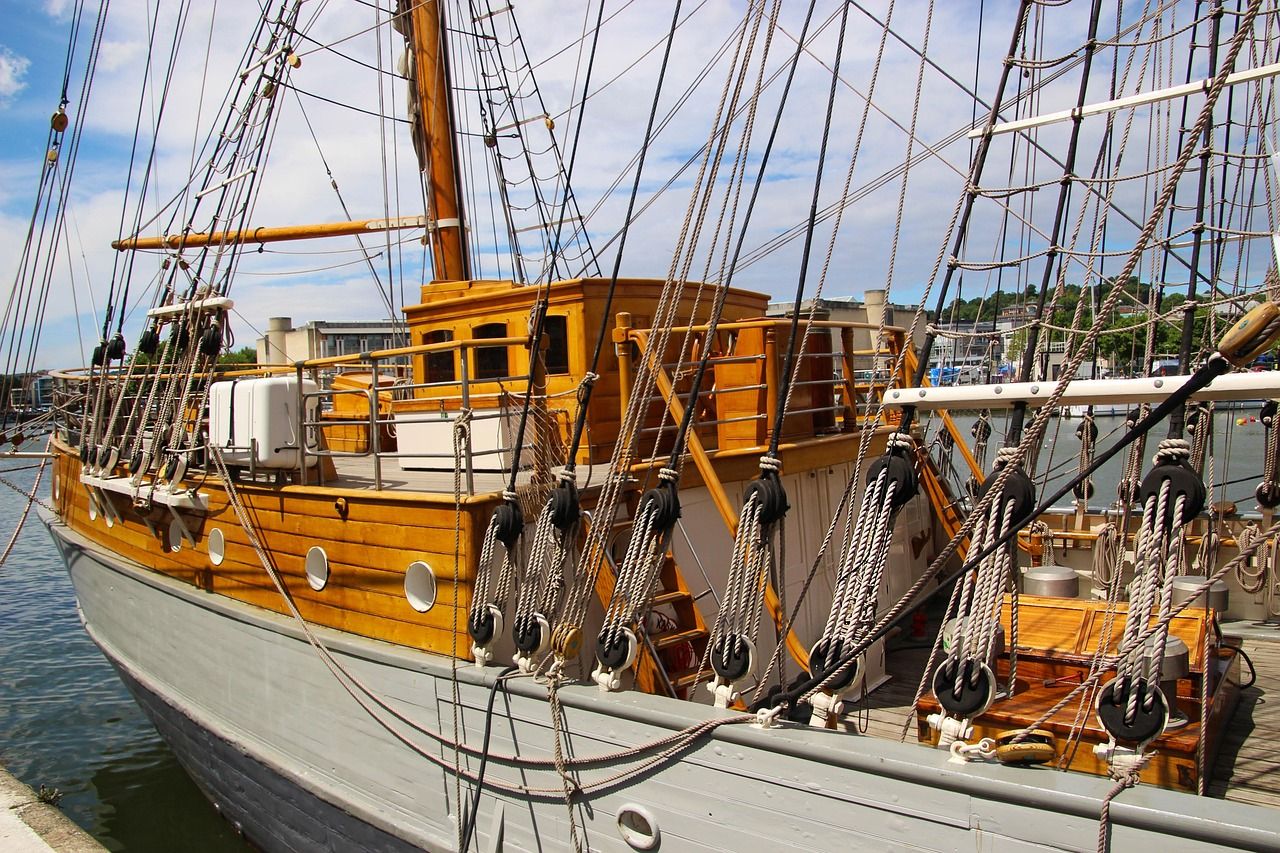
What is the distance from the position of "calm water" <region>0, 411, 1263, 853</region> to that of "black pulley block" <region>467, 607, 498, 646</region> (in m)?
3.96

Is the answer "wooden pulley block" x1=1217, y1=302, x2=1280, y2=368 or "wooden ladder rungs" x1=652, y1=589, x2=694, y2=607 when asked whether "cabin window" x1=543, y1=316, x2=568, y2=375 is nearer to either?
"wooden ladder rungs" x1=652, y1=589, x2=694, y2=607

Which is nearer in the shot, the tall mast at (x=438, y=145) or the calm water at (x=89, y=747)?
the calm water at (x=89, y=747)

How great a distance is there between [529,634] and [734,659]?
1392 mm

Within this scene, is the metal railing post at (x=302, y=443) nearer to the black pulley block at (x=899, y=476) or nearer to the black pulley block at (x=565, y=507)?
→ the black pulley block at (x=565, y=507)

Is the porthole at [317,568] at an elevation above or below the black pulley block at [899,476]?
below

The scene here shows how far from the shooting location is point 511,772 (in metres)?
5.49

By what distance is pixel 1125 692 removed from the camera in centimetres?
340

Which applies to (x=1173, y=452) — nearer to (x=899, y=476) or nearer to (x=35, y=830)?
(x=899, y=476)

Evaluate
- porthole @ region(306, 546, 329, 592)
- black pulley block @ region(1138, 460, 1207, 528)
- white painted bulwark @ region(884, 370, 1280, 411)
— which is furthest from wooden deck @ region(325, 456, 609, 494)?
black pulley block @ region(1138, 460, 1207, 528)

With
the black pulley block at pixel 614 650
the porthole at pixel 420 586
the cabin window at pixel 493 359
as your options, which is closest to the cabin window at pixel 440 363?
the cabin window at pixel 493 359

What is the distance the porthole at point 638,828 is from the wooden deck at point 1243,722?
143 centimetres

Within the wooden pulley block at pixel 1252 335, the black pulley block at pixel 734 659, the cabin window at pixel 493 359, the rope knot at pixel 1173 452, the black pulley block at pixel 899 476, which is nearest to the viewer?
the wooden pulley block at pixel 1252 335

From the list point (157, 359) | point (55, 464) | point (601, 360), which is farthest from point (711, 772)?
point (55, 464)

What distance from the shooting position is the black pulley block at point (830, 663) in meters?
4.18
